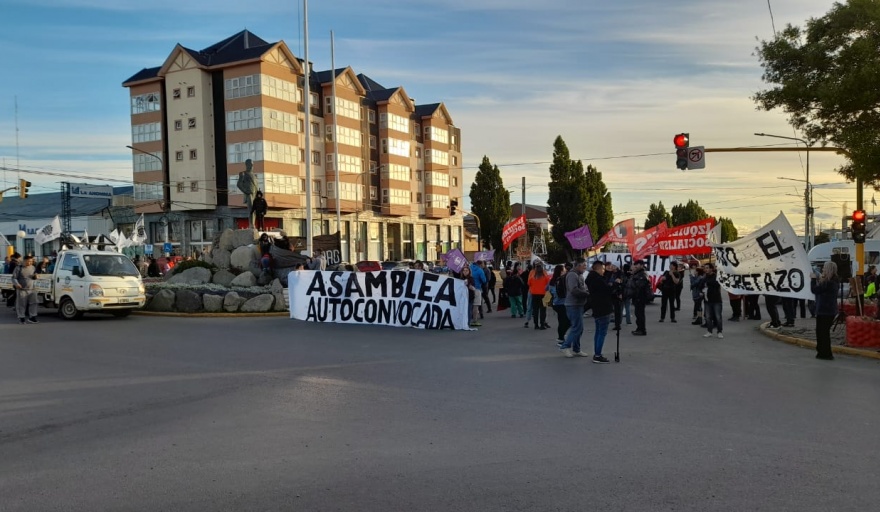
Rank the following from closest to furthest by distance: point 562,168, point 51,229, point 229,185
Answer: point 51,229, point 229,185, point 562,168

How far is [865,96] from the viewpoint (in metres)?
13.1

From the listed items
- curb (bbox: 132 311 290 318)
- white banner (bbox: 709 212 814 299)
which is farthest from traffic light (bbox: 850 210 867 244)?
curb (bbox: 132 311 290 318)

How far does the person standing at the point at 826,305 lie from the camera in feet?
39.5

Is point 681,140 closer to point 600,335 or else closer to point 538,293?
point 538,293

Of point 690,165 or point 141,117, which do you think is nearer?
point 690,165

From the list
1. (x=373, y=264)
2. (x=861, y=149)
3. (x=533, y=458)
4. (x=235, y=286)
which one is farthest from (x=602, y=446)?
(x=373, y=264)

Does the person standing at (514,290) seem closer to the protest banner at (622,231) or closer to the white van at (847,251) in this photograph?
the protest banner at (622,231)

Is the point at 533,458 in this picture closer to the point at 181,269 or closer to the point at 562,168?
the point at 181,269

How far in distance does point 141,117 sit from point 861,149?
179 feet

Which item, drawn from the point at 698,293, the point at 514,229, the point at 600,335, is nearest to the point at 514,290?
the point at 698,293

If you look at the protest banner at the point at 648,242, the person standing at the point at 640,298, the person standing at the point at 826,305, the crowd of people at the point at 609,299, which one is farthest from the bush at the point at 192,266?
the person standing at the point at 826,305

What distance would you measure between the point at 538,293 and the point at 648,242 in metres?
11.0

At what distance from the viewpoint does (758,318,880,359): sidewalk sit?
41.4 feet

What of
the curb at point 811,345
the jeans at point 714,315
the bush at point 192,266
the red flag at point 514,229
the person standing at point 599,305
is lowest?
the curb at point 811,345
